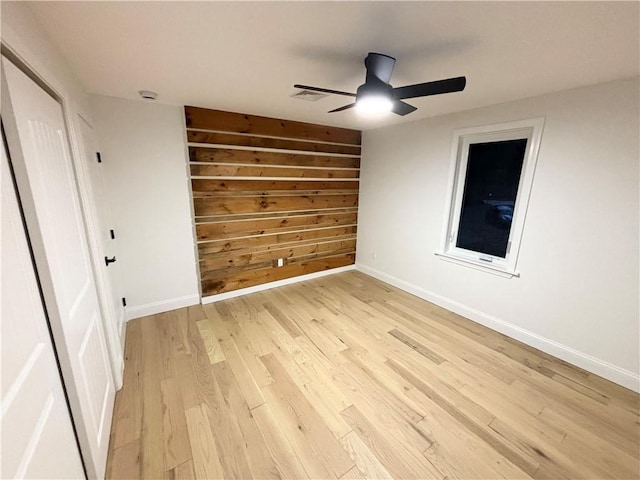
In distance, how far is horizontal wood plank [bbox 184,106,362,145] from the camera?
9.36ft

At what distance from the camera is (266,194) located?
3447 millimetres

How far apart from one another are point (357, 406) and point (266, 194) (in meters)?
2.55

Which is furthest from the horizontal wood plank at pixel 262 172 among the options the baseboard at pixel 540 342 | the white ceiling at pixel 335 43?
the baseboard at pixel 540 342

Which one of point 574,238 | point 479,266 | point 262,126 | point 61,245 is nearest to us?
point 61,245

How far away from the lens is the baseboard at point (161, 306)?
288cm

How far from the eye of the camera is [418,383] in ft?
6.78

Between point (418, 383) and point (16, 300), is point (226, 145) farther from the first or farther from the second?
point (418, 383)

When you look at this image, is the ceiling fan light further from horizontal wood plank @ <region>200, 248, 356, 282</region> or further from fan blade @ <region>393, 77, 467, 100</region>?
horizontal wood plank @ <region>200, 248, 356, 282</region>

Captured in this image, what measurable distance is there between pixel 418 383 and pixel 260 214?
253cm

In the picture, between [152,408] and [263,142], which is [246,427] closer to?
[152,408]

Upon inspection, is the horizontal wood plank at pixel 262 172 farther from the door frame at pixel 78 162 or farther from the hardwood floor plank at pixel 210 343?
the hardwood floor plank at pixel 210 343

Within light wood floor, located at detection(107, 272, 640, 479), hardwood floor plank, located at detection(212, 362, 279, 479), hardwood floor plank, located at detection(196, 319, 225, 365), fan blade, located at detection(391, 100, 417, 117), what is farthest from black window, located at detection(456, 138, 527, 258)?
hardwood floor plank, located at detection(196, 319, 225, 365)

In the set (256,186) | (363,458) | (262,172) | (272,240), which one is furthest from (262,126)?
(363,458)

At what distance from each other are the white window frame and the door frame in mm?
3261
